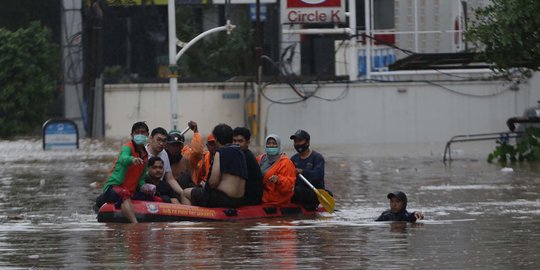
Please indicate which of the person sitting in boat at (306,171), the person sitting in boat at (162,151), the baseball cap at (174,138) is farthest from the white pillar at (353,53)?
the person sitting in boat at (162,151)

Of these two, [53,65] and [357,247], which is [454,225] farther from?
[53,65]

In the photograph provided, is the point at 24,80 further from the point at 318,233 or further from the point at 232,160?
the point at 318,233

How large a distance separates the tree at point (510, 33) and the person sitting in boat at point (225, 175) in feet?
32.4

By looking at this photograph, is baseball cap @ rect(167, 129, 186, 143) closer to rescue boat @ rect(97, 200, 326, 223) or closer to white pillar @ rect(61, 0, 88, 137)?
rescue boat @ rect(97, 200, 326, 223)

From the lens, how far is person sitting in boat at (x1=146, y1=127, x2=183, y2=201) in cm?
1634

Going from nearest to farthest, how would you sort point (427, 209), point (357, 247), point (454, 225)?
point (357, 247), point (454, 225), point (427, 209)

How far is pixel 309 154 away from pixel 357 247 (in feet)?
16.4

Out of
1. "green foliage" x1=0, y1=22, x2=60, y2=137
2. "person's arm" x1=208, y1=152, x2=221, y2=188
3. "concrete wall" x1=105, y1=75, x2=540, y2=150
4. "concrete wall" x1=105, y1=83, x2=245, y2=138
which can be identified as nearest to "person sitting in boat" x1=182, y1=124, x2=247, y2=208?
"person's arm" x1=208, y1=152, x2=221, y2=188

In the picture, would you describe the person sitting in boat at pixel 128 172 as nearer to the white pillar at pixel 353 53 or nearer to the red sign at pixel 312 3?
the red sign at pixel 312 3

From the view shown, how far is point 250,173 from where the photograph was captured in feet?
53.8

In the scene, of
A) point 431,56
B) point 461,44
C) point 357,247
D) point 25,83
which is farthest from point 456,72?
point 357,247

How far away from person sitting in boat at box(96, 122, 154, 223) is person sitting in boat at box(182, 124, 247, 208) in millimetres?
858

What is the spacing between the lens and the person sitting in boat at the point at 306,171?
17.4 meters

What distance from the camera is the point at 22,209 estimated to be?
1917cm
